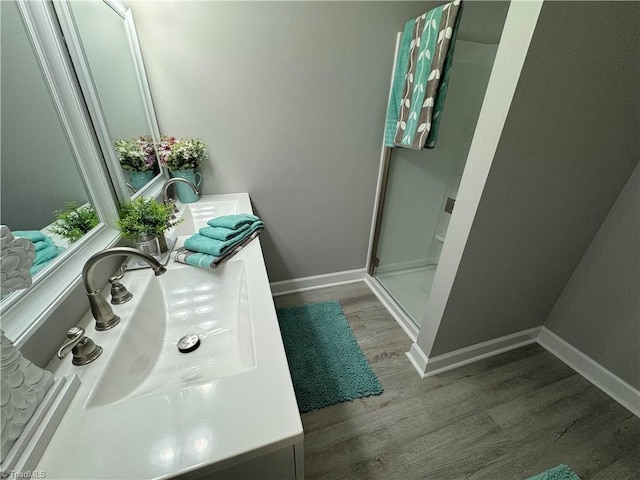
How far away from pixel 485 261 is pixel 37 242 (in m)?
1.51

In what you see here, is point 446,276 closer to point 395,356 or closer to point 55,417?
point 395,356

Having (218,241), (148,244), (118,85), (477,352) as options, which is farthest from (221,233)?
(477,352)

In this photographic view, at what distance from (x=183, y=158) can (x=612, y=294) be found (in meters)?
2.30

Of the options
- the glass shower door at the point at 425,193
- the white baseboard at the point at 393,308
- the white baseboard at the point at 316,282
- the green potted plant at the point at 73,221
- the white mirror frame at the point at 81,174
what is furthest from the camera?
the white baseboard at the point at 316,282

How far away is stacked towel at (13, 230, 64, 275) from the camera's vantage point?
0.59m

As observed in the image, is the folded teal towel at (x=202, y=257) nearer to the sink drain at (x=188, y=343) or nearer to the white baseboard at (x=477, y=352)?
the sink drain at (x=188, y=343)

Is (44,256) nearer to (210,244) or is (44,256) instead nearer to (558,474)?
(210,244)

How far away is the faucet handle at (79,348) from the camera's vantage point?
53cm

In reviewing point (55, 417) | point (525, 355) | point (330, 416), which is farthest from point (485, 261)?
point (55, 417)

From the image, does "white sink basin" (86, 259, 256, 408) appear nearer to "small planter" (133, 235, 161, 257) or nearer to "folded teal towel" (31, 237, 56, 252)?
"small planter" (133, 235, 161, 257)

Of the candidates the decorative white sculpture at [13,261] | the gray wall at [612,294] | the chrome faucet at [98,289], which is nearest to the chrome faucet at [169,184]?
the chrome faucet at [98,289]

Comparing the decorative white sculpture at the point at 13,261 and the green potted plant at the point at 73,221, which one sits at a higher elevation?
the decorative white sculpture at the point at 13,261

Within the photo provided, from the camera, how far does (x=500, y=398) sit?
4.11 ft

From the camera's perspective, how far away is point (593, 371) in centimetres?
133
